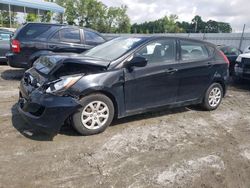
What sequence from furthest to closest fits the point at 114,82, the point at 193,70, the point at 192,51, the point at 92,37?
the point at 92,37 → the point at 192,51 → the point at 193,70 → the point at 114,82

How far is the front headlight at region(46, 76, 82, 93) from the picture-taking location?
398 centimetres

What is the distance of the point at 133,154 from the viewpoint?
3.85 m

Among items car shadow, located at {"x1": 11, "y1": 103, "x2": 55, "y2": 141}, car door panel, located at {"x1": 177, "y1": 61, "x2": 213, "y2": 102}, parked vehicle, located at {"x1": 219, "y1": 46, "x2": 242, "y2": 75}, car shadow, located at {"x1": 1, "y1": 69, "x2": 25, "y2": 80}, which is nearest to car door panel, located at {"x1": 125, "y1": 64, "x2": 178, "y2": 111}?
car door panel, located at {"x1": 177, "y1": 61, "x2": 213, "y2": 102}

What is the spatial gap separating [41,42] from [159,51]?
4223mm

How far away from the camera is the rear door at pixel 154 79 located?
4684mm

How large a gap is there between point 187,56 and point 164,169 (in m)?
2.76

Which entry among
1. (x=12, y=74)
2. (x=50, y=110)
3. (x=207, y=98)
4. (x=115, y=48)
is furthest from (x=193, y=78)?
(x=12, y=74)

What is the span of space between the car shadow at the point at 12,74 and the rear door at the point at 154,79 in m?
5.21

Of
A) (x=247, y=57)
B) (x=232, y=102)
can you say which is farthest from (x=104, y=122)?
(x=247, y=57)

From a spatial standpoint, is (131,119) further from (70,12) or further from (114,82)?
(70,12)

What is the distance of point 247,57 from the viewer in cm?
892

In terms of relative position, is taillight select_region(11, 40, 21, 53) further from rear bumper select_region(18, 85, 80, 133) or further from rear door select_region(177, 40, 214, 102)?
rear door select_region(177, 40, 214, 102)

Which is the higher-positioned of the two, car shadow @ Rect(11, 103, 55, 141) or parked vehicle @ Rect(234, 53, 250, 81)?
parked vehicle @ Rect(234, 53, 250, 81)

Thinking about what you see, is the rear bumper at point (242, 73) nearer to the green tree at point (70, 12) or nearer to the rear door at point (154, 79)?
the rear door at point (154, 79)
